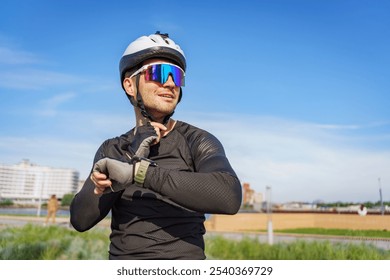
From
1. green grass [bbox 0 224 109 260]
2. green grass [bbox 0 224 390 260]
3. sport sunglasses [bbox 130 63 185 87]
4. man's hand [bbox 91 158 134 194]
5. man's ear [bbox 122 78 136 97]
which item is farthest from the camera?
green grass [bbox 0 224 390 260]

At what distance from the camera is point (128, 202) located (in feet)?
6.19

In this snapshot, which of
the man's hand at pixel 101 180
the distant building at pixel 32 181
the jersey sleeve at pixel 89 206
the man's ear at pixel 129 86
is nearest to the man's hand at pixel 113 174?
the man's hand at pixel 101 180

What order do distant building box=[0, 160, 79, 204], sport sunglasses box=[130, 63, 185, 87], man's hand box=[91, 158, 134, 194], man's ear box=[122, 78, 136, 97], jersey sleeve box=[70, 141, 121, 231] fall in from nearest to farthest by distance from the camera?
1. man's hand box=[91, 158, 134, 194]
2. jersey sleeve box=[70, 141, 121, 231]
3. sport sunglasses box=[130, 63, 185, 87]
4. man's ear box=[122, 78, 136, 97]
5. distant building box=[0, 160, 79, 204]

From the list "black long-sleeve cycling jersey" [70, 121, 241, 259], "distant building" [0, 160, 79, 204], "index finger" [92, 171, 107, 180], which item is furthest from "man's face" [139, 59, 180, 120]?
"distant building" [0, 160, 79, 204]

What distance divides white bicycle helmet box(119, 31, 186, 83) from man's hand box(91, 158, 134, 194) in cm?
74

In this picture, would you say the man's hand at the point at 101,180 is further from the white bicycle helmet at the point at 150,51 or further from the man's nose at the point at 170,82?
the white bicycle helmet at the point at 150,51

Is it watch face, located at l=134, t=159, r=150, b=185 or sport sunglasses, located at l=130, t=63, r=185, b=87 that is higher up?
sport sunglasses, located at l=130, t=63, r=185, b=87

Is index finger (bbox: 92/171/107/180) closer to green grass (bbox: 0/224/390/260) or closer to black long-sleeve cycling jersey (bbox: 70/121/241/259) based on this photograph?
black long-sleeve cycling jersey (bbox: 70/121/241/259)

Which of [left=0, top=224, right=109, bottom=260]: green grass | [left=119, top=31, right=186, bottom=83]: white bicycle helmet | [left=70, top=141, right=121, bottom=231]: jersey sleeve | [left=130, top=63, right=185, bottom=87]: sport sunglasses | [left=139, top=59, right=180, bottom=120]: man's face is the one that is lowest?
[left=0, top=224, right=109, bottom=260]: green grass

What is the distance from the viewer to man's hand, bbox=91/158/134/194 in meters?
1.58

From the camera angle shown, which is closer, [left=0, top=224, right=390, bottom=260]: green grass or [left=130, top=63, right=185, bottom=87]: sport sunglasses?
[left=130, top=63, right=185, bottom=87]: sport sunglasses
